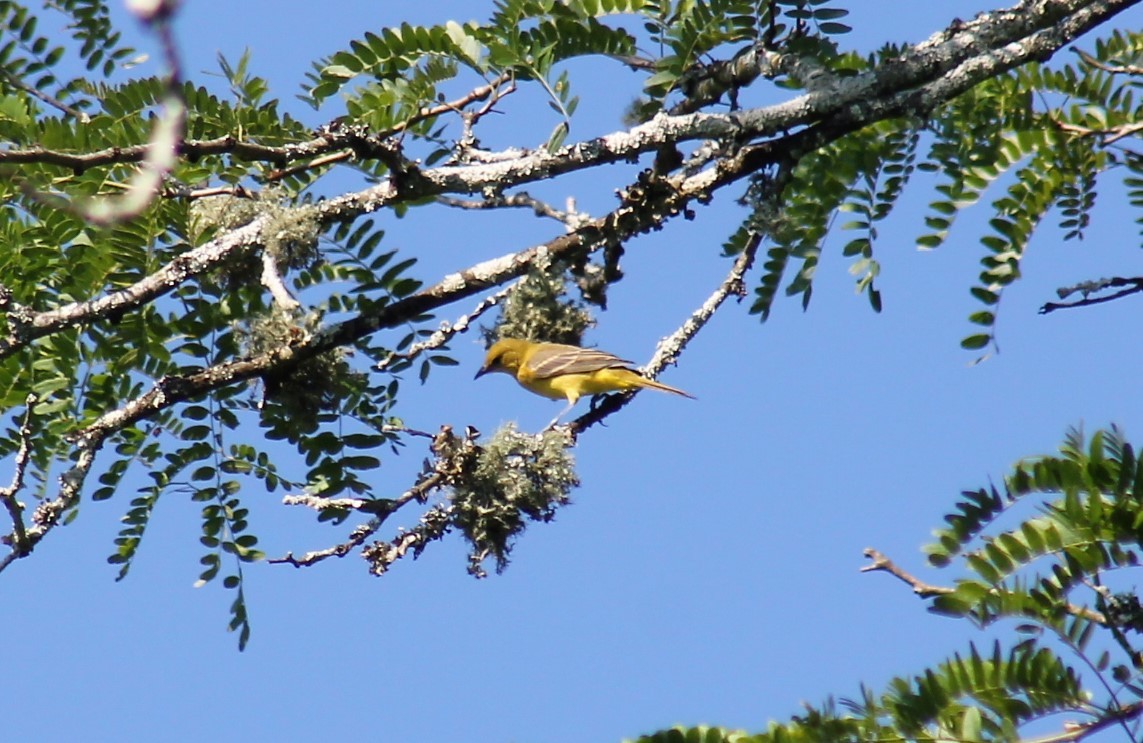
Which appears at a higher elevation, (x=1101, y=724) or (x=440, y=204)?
(x=440, y=204)

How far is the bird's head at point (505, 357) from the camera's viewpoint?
5.45 meters

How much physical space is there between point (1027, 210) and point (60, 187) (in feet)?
11.9

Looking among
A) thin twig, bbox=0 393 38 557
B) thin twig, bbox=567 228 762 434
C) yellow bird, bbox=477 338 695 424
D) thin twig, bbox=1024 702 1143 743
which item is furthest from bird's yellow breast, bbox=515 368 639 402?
thin twig, bbox=1024 702 1143 743

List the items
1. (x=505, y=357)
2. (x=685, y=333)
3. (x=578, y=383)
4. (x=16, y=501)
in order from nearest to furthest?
(x=16, y=501) → (x=685, y=333) → (x=505, y=357) → (x=578, y=383)

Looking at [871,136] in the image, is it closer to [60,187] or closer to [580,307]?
[580,307]

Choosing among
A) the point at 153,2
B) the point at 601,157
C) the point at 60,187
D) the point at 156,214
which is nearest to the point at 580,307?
the point at 601,157

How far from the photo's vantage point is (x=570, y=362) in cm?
589

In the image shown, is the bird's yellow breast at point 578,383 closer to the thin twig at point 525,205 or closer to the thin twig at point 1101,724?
the thin twig at point 525,205

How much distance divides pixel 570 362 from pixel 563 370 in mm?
110

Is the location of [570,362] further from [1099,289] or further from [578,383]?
→ [1099,289]

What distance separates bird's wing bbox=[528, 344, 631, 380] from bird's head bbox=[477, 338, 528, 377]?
0.27 ft

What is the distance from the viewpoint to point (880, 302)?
4531 millimetres

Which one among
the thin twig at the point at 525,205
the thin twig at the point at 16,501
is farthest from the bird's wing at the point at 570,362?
the thin twig at the point at 16,501

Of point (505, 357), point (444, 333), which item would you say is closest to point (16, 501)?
point (444, 333)
